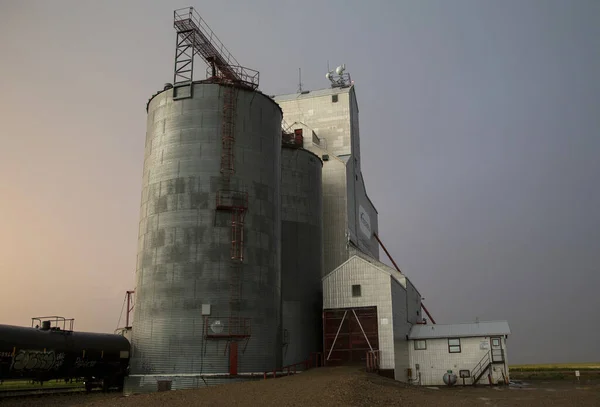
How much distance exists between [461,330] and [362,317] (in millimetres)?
8996

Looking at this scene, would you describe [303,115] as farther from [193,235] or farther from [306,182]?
[193,235]

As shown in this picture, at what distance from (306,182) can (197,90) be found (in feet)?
43.8

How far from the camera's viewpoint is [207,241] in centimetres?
3319

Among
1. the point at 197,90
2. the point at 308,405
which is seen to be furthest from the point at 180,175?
the point at 308,405

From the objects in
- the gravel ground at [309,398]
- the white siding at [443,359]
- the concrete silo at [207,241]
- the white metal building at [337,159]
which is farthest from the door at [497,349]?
the concrete silo at [207,241]

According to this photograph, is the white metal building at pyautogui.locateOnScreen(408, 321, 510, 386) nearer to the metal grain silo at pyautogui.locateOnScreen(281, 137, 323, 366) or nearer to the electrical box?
the metal grain silo at pyautogui.locateOnScreen(281, 137, 323, 366)

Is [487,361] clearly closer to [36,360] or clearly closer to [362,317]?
[362,317]

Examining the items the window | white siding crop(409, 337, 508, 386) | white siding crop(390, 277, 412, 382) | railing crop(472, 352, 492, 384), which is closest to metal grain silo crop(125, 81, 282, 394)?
white siding crop(390, 277, 412, 382)

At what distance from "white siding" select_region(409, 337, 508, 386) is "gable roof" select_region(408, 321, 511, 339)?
0.38 meters

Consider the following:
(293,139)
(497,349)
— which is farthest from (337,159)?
(497,349)

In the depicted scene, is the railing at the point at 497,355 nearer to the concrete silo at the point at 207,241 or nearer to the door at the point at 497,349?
the door at the point at 497,349

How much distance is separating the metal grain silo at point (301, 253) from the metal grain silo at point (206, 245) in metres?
3.90

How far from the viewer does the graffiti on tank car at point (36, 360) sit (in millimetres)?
26461

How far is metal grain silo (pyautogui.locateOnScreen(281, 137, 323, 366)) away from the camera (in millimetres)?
39469
